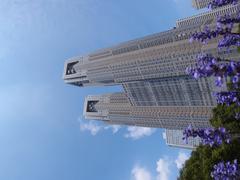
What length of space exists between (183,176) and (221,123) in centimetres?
628

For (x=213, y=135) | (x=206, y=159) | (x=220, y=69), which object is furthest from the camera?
(x=206, y=159)

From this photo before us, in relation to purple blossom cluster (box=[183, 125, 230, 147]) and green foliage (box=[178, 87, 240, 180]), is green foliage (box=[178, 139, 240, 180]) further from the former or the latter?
purple blossom cluster (box=[183, 125, 230, 147])

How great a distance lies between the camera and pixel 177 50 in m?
193

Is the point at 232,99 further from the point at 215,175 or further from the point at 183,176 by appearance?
the point at 183,176

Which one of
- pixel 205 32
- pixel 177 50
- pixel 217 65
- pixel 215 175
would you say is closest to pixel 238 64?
pixel 217 65

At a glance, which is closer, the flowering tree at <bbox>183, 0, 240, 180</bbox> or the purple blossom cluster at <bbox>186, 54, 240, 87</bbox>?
the purple blossom cluster at <bbox>186, 54, 240, 87</bbox>

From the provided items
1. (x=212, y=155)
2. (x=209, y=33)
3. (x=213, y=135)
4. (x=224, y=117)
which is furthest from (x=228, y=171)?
(x=224, y=117)

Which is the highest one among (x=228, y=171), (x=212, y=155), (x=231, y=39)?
→ (x=231, y=39)

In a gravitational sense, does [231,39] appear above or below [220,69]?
above

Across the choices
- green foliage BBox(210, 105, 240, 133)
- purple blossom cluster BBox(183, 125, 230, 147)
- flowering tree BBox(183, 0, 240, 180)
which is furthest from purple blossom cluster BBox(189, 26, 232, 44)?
green foliage BBox(210, 105, 240, 133)

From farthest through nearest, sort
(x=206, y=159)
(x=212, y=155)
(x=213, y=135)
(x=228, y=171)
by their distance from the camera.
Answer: (x=206, y=159) → (x=212, y=155) → (x=213, y=135) → (x=228, y=171)

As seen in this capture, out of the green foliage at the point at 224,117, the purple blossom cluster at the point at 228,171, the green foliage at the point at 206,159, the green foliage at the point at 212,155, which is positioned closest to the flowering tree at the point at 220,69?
the purple blossom cluster at the point at 228,171

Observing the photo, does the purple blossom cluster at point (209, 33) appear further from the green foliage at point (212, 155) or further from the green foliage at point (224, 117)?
the green foliage at point (224, 117)

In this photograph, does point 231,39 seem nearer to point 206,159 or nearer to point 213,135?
point 213,135
